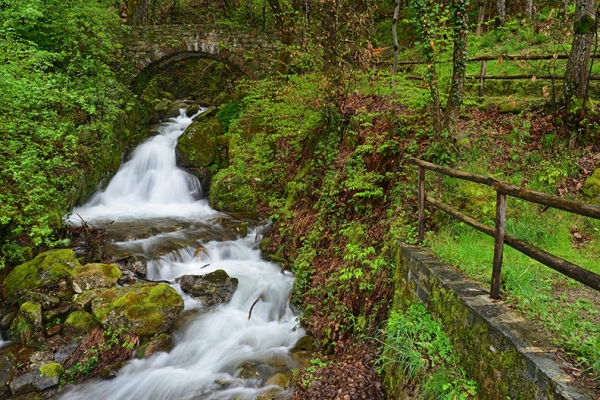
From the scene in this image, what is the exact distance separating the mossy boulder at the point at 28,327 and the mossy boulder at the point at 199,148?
8514 mm

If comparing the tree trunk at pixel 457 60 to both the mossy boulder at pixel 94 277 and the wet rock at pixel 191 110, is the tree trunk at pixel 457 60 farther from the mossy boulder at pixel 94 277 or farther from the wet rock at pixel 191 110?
the wet rock at pixel 191 110

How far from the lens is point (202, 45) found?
51.6ft

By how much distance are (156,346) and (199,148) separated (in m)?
9.34

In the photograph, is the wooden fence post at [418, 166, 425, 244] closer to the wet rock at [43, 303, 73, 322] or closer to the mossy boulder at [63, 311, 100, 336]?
the mossy boulder at [63, 311, 100, 336]

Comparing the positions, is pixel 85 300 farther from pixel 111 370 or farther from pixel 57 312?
pixel 111 370

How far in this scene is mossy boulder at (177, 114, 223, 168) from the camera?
535 inches

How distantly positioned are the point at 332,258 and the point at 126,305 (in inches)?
135

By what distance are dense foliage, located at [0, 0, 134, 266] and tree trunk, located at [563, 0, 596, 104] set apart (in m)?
9.02

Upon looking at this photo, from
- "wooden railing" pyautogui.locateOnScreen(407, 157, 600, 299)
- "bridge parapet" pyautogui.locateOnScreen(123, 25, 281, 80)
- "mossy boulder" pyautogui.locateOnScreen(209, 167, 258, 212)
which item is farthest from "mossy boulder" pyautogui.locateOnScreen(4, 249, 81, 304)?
"bridge parapet" pyautogui.locateOnScreen(123, 25, 281, 80)

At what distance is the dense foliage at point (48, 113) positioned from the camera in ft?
21.9

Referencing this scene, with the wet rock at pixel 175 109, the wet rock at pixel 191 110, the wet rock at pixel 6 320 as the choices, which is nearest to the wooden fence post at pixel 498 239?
the wet rock at pixel 6 320

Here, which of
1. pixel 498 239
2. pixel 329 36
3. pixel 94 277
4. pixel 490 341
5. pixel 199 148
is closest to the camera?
pixel 490 341

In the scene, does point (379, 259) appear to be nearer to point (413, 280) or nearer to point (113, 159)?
point (413, 280)

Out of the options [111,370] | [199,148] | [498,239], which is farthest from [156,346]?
[199,148]
